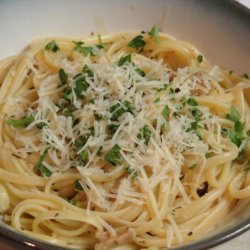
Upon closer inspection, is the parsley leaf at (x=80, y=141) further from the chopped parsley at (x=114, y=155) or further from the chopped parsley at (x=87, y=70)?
the chopped parsley at (x=87, y=70)

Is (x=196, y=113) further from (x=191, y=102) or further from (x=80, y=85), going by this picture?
(x=80, y=85)

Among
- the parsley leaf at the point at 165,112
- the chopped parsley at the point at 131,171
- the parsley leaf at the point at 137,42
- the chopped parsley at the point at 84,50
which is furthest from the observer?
the parsley leaf at the point at 137,42

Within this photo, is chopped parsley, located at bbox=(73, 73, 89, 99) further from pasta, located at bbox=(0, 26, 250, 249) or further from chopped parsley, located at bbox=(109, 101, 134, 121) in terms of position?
chopped parsley, located at bbox=(109, 101, 134, 121)

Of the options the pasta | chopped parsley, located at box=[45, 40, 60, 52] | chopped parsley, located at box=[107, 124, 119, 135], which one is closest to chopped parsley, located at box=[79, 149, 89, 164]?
the pasta

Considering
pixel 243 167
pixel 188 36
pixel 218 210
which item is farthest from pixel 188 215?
pixel 188 36

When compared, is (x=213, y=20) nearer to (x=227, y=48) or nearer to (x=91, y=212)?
(x=227, y=48)

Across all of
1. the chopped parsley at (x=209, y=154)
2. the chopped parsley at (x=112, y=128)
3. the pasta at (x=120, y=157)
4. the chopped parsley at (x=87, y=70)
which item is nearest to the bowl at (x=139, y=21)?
the pasta at (x=120, y=157)

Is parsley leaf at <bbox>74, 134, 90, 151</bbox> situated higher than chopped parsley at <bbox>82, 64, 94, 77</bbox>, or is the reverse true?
chopped parsley at <bbox>82, 64, 94, 77</bbox>
